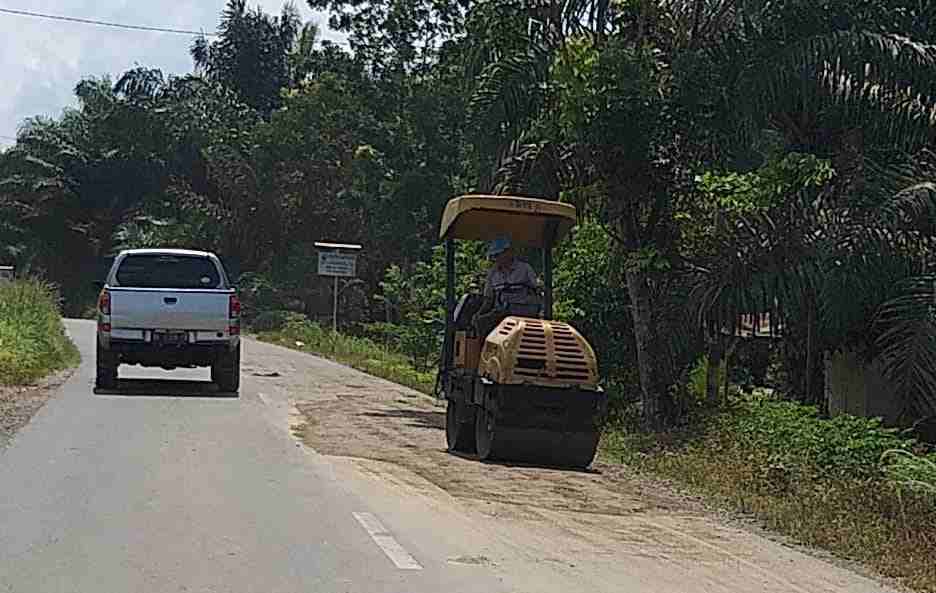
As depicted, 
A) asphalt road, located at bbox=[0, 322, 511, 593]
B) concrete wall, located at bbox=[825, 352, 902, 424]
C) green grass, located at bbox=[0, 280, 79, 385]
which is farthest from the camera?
green grass, located at bbox=[0, 280, 79, 385]

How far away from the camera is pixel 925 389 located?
14.7m

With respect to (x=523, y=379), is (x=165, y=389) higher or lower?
lower

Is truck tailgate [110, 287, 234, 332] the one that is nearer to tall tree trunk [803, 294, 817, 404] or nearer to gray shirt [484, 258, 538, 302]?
gray shirt [484, 258, 538, 302]

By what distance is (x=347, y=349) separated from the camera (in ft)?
119

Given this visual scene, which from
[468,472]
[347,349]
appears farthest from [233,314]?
[347,349]

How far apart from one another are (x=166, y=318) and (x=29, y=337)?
819cm

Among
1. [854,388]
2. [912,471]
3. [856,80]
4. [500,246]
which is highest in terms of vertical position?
[856,80]

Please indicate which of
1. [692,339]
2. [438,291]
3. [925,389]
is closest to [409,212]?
[438,291]

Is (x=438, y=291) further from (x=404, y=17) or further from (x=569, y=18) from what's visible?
(x=404, y=17)

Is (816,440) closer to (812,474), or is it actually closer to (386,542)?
(812,474)

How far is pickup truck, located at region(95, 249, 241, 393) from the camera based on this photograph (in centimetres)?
2009

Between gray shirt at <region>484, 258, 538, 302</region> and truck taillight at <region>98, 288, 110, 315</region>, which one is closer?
gray shirt at <region>484, 258, 538, 302</region>

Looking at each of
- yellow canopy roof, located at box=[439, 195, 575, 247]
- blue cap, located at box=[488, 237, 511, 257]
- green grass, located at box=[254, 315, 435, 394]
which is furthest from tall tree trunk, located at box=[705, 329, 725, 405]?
green grass, located at box=[254, 315, 435, 394]

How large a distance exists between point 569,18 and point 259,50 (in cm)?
4806
